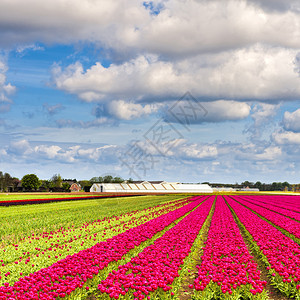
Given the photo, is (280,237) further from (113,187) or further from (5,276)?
(113,187)

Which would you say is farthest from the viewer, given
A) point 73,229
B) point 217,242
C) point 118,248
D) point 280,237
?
point 73,229

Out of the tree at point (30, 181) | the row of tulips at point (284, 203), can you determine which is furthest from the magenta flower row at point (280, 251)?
the tree at point (30, 181)

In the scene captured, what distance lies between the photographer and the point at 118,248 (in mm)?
14680

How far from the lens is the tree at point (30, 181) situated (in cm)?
16175

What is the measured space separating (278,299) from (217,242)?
578 cm

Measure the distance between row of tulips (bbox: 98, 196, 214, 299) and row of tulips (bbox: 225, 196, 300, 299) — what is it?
3.36 m

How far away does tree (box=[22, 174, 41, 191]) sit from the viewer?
162 m

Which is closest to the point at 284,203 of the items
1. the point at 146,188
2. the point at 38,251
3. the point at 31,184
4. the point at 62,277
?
the point at 38,251

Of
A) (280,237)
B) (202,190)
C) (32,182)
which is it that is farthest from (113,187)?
(280,237)

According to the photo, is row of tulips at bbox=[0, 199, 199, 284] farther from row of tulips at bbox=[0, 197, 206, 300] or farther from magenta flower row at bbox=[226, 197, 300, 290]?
magenta flower row at bbox=[226, 197, 300, 290]

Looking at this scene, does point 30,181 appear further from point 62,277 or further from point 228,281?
point 228,281

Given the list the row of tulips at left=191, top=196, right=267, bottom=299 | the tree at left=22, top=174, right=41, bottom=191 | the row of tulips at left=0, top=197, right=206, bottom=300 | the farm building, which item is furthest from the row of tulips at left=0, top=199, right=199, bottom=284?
the tree at left=22, top=174, right=41, bottom=191

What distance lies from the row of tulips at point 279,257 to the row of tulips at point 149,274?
336 centimetres

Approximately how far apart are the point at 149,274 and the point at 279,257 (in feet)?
17.6
